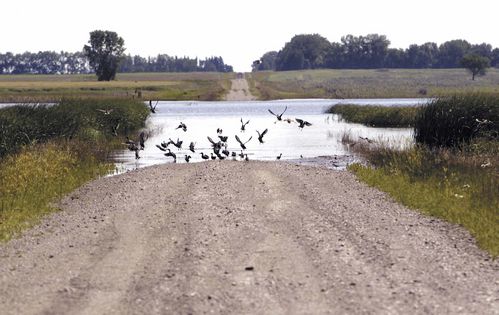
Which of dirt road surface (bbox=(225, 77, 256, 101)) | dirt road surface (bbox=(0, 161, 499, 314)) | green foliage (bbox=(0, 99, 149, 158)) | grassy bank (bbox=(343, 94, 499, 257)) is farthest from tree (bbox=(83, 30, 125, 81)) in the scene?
dirt road surface (bbox=(0, 161, 499, 314))

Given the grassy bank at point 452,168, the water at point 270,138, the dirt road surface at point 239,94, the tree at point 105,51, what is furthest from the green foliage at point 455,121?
the tree at point 105,51

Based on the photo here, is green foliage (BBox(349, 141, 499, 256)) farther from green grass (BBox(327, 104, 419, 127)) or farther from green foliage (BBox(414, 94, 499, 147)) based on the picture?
green grass (BBox(327, 104, 419, 127))

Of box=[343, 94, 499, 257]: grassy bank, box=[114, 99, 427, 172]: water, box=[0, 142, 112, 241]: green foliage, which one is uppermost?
box=[343, 94, 499, 257]: grassy bank

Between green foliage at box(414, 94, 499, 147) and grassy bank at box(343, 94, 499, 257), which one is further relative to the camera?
green foliage at box(414, 94, 499, 147)

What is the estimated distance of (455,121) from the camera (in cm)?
3528

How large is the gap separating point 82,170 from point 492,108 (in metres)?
19.9

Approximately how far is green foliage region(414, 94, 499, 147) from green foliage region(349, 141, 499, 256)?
234 cm

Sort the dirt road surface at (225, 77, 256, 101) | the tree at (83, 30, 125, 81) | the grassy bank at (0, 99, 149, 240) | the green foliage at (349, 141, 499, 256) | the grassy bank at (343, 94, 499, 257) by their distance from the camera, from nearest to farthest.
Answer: the green foliage at (349, 141, 499, 256), the grassy bank at (343, 94, 499, 257), the grassy bank at (0, 99, 149, 240), the dirt road surface at (225, 77, 256, 101), the tree at (83, 30, 125, 81)

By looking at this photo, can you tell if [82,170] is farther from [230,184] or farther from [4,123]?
[230,184]

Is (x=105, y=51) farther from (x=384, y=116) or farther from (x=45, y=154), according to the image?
(x=45, y=154)

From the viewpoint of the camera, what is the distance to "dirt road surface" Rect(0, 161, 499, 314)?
11.2 m

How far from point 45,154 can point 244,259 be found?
18.3 meters

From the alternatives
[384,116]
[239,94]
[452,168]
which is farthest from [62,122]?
[239,94]

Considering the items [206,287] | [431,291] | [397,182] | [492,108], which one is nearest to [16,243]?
[206,287]
